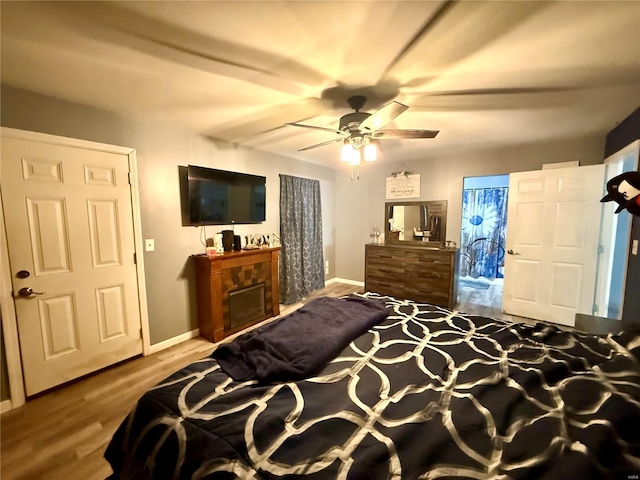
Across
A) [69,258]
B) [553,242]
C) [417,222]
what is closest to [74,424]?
[69,258]

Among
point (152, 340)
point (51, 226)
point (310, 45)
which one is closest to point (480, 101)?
point (310, 45)

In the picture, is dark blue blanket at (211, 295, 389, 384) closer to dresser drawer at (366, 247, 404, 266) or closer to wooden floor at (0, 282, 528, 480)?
wooden floor at (0, 282, 528, 480)

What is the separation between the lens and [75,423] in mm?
1800

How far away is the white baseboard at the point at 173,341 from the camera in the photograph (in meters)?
2.70

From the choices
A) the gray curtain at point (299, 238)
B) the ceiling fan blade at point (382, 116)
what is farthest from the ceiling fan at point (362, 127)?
the gray curtain at point (299, 238)

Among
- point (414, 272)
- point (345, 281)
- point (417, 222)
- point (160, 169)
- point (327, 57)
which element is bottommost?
point (345, 281)

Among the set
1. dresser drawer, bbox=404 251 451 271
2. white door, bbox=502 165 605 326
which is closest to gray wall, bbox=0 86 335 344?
dresser drawer, bbox=404 251 451 271

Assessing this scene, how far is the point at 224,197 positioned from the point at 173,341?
5.67ft

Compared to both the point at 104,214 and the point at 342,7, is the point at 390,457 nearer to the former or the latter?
the point at 342,7

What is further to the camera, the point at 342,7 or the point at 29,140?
the point at 29,140

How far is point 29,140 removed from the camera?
192 centimetres

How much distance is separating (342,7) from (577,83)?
1882mm

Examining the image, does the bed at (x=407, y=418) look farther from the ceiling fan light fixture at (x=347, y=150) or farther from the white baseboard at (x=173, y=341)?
the white baseboard at (x=173, y=341)

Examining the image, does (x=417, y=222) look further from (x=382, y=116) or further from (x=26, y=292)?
(x=26, y=292)
